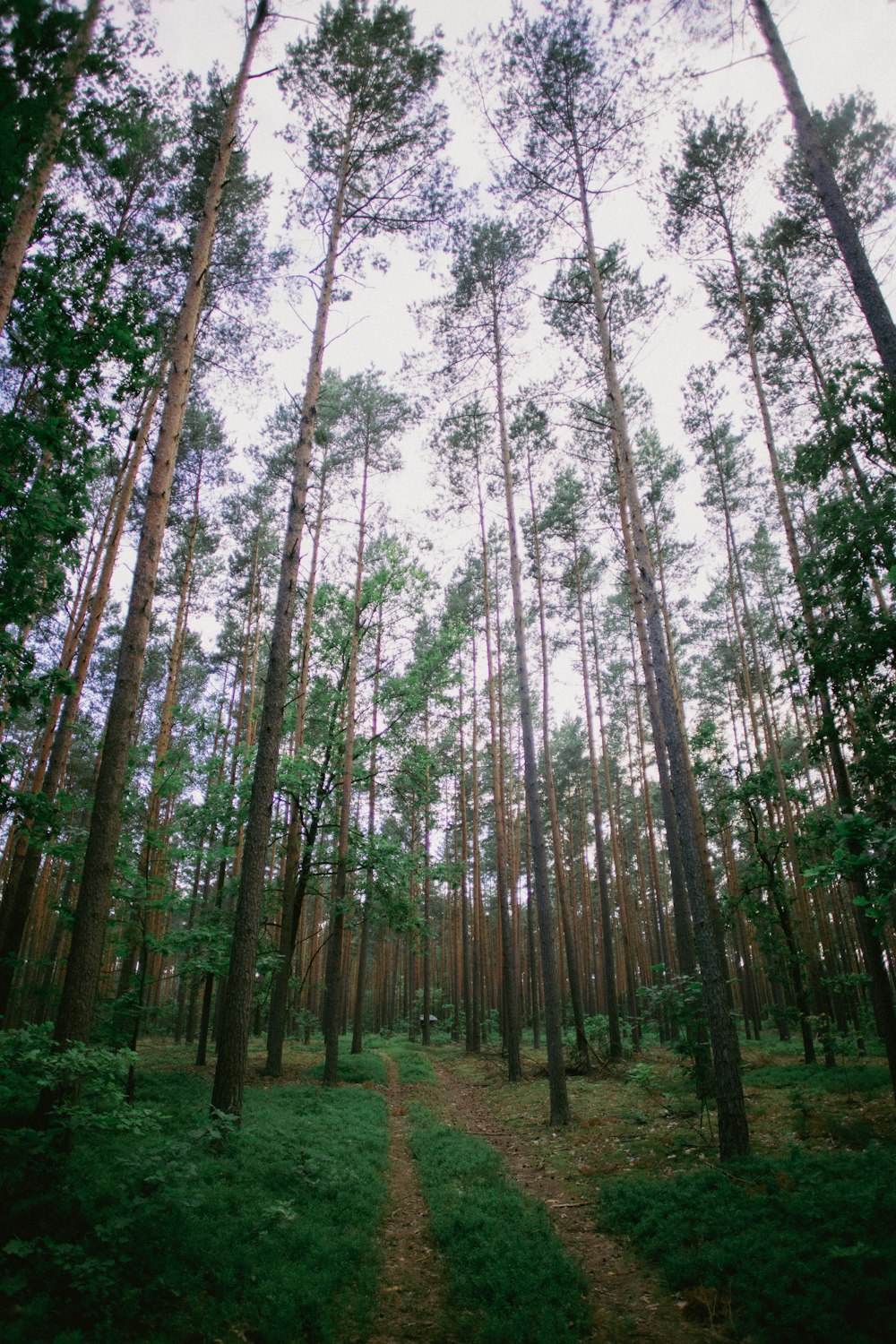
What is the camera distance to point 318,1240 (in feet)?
16.5

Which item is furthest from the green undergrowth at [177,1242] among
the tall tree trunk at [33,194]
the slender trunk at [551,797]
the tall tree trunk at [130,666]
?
the slender trunk at [551,797]

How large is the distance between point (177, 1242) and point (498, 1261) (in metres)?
2.60

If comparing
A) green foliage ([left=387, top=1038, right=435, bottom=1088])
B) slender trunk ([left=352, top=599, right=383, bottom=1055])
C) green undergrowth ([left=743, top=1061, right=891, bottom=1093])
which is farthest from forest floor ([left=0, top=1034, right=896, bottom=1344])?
green foliage ([left=387, top=1038, right=435, bottom=1088])

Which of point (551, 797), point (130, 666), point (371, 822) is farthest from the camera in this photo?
point (371, 822)

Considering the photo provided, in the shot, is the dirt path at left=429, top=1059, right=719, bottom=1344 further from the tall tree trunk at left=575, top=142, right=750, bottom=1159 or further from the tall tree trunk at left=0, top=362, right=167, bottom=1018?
the tall tree trunk at left=0, top=362, right=167, bottom=1018

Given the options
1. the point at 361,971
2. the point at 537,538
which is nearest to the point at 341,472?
the point at 537,538

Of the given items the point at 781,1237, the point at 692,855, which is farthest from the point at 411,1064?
the point at 781,1237

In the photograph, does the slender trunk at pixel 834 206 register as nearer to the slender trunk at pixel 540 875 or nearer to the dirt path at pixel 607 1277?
the slender trunk at pixel 540 875

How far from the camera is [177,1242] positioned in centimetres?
439

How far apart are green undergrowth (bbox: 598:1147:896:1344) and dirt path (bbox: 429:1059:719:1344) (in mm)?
186

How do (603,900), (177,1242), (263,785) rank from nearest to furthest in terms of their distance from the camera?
(177,1242) < (263,785) < (603,900)

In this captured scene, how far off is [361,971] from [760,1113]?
1355 centimetres

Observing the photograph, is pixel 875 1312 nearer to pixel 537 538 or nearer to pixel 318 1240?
pixel 318 1240

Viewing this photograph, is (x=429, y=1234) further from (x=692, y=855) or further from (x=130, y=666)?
(x=130, y=666)
